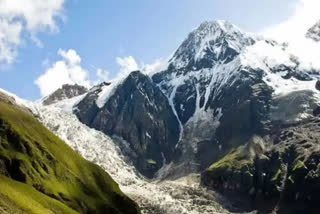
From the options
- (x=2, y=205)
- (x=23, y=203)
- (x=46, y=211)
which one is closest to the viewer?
(x=2, y=205)

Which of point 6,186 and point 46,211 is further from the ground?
point 6,186

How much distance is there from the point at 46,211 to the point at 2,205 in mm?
32882

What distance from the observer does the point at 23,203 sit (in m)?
181

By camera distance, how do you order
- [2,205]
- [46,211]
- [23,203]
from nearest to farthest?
[2,205] → [23,203] → [46,211]

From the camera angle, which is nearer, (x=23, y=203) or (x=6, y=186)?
(x=23, y=203)

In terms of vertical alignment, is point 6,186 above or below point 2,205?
above

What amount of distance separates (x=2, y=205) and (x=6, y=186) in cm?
3780

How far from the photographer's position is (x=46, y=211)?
193875mm

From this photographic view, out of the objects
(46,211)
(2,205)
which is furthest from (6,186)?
(2,205)

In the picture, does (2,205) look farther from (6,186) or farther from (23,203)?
(6,186)

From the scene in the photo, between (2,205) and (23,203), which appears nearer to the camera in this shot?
(2,205)

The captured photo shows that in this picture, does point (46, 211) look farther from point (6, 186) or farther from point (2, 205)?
point (2, 205)

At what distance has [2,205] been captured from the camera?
162500 millimetres
